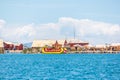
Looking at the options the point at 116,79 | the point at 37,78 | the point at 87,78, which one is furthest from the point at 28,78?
the point at 116,79

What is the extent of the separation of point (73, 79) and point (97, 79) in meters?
3.18

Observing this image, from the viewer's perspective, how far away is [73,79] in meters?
53.4

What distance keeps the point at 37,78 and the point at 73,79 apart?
4898 millimetres

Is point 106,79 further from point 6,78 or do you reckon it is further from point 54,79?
point 6,78

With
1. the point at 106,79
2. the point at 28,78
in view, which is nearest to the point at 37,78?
the point at 28,78

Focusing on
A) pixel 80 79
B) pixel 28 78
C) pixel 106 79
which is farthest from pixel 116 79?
pixel 28 78

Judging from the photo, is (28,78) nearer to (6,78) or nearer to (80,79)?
(6,78)

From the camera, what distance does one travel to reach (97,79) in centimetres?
5284

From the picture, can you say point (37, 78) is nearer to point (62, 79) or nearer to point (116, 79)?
point (62, 79)

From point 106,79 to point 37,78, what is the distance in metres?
9.24

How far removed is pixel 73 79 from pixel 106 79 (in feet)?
14.3

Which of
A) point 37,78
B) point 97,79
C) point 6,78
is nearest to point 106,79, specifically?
point 97,79

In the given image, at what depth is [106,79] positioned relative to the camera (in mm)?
52750

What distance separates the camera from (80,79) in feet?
175
